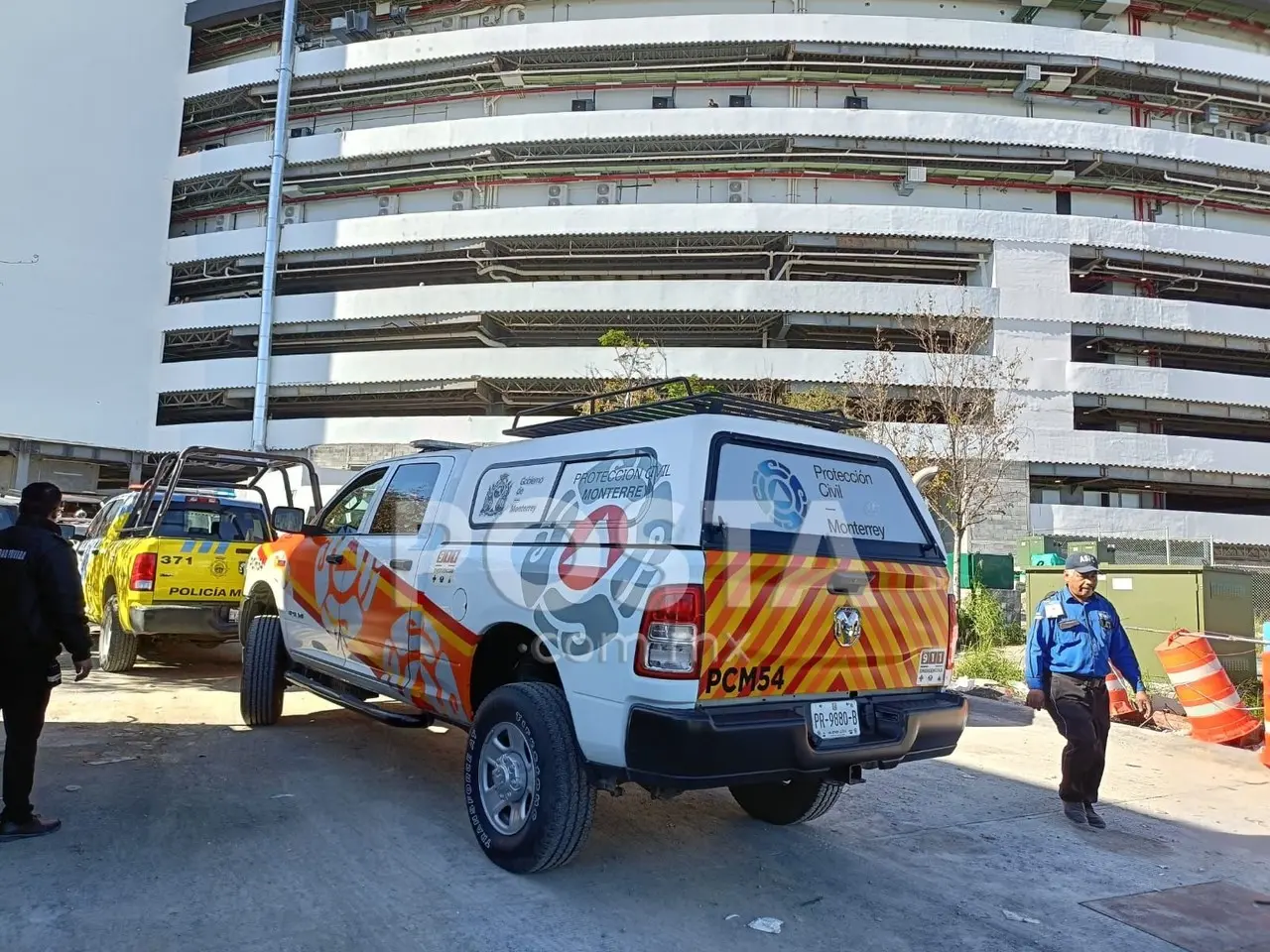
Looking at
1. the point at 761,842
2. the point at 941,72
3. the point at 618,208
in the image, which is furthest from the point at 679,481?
the point at 941,72

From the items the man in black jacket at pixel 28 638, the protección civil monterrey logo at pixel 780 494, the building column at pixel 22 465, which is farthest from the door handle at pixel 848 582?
the building column at pixel 22 465

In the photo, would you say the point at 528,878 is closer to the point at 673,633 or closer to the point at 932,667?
the point at 673,633

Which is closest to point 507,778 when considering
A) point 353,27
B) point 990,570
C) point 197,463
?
point 197,463

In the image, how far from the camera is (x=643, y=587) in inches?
129

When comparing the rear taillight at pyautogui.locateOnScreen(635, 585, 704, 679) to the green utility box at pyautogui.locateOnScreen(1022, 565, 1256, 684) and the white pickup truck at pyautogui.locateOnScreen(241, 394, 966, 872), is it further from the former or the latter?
the green utility box at pyautogui.locateOnScreen(1022, 565, 1256, 684)

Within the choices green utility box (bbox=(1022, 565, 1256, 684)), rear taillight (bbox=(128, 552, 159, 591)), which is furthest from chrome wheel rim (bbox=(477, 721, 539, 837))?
green utility box (bbox=(1022, 565, 1256, 684))

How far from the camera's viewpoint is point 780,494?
3.79 m

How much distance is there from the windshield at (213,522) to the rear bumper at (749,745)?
277 inches

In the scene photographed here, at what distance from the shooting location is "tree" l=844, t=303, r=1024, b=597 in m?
16.9

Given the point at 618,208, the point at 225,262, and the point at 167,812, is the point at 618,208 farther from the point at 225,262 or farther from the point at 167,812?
the point at 167,812

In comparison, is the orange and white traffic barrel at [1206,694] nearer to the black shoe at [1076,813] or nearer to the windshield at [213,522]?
the black shoe at [1076,813]

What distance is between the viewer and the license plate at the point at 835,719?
3.52 meters

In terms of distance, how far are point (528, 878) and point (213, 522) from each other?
7098 mm

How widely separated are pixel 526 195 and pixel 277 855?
98.1 ft
